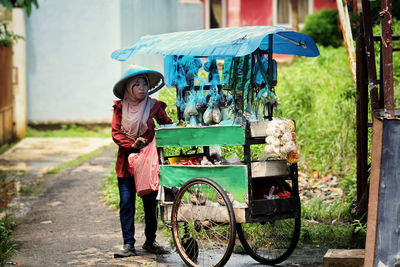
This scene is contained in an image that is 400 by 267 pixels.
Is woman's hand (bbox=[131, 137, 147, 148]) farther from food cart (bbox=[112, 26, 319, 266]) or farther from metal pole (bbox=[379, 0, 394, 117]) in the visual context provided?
metal pole (bbox=[379, 0, 394, 117])

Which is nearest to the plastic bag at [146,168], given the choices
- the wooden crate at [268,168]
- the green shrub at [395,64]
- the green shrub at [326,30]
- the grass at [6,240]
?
the wooden crate at [268,168]

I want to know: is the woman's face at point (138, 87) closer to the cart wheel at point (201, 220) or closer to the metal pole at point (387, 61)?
the cart wheel at point (201, 220)

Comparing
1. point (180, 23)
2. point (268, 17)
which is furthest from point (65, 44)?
point (268, 17)

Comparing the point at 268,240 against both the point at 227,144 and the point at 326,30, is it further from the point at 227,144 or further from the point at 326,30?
the point at 326,30

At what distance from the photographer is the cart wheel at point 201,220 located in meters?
5.62

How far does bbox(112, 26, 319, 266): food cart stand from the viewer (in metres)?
5.59

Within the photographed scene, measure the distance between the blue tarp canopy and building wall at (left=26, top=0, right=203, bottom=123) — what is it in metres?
9.51

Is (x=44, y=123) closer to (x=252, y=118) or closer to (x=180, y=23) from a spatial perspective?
(x=180, y=23)

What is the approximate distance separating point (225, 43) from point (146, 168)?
149cm

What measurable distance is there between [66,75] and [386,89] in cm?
1186

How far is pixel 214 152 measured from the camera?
629cm

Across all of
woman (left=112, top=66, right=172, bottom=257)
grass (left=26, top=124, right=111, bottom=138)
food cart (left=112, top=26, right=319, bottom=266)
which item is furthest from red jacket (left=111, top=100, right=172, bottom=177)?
grass (left=26, top=124, right=111, bottom=138)

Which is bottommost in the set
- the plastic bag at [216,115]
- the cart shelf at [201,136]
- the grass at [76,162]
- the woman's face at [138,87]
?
the grass at [76,162]

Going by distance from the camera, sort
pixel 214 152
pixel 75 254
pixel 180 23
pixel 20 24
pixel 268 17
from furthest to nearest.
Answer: pixel 268 17, pixel 180 23, pixel 20 24, pixel 75 254, pixel 214 152
